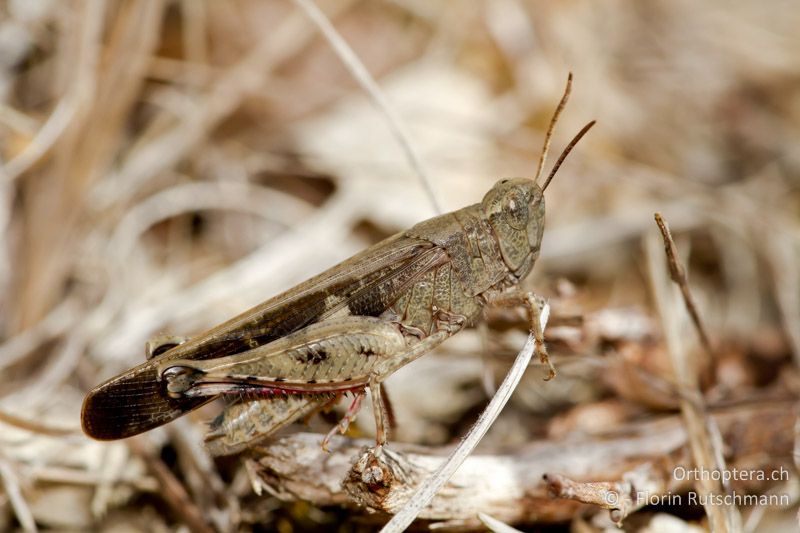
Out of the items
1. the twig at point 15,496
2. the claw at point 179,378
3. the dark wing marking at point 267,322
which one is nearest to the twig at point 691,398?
the dark wing marking at point 267,322

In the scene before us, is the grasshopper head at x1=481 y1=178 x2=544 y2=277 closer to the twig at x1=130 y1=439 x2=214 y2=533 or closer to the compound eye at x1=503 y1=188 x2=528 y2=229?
the compound eye at x1=503 y1=188 x2=528 y2=229

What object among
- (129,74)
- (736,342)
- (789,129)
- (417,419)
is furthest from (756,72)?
(129,74)

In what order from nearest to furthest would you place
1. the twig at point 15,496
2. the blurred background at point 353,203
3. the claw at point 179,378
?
the claw at point 179,378, the twig at point 15,496, the blurred background at point 353,203

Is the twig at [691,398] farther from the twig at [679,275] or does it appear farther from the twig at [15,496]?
the twig at [15,496]

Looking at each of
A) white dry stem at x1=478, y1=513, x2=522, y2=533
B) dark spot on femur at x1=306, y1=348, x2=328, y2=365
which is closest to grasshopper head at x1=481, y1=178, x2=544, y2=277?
dark spot on femur at x1=306, y1=348, x2=328, y2=365

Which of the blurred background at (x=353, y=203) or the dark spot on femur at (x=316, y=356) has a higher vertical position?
the blurred background at (x=353, y=203)

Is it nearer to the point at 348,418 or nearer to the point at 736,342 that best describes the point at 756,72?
the point at 736,342

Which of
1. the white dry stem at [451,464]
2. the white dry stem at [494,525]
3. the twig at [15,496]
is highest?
the white dry stem at [451,464]
